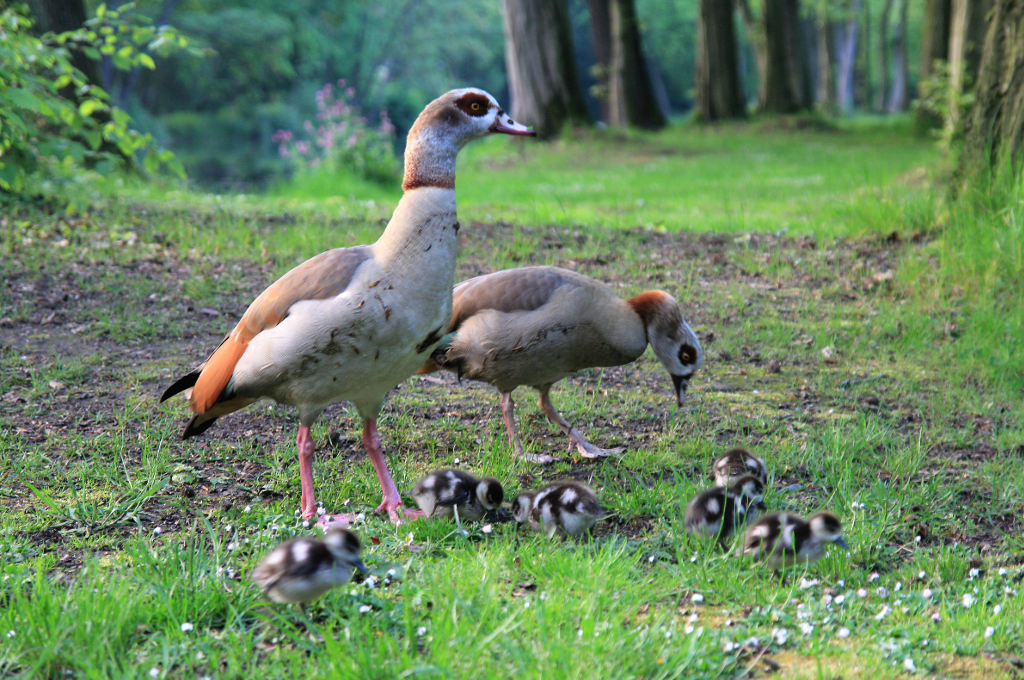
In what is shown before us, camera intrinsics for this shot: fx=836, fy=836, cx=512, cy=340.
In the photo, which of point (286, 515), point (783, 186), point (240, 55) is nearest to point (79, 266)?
point (286, 515)

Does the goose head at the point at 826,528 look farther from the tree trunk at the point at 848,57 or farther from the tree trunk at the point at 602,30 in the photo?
the tree trunk at the point at 848,57

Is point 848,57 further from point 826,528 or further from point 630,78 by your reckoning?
point 826,528

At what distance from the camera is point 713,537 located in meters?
3.80

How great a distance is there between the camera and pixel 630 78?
25.9m

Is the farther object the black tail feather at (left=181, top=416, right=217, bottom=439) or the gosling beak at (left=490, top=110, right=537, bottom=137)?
the black tail feather at (left=181, top=416, right=217, bottom=439)

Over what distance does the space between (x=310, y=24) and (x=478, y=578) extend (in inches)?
1966

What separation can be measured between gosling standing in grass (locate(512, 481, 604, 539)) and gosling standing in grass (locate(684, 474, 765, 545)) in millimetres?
460

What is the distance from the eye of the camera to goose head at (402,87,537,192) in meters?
4.11

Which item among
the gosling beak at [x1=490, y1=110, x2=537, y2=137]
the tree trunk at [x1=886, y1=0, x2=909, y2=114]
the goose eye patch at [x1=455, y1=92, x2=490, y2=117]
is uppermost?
the goose eye patch at [x1=455, y1=92, x2=490, y2=117]

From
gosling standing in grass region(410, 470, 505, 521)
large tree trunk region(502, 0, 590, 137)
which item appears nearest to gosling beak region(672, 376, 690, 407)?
gosling standing in grass region(410, 470, 505, 521)

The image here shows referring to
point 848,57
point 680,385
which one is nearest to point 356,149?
point 680,385

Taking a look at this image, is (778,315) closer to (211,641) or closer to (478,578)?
(478,578)

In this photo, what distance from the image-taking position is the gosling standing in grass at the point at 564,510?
155 inches

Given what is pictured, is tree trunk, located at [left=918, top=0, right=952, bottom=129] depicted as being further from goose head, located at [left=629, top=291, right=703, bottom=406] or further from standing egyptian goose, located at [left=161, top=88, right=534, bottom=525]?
standing egyptian goose, located at [left=161, top=88, right=534, bottom=525]
